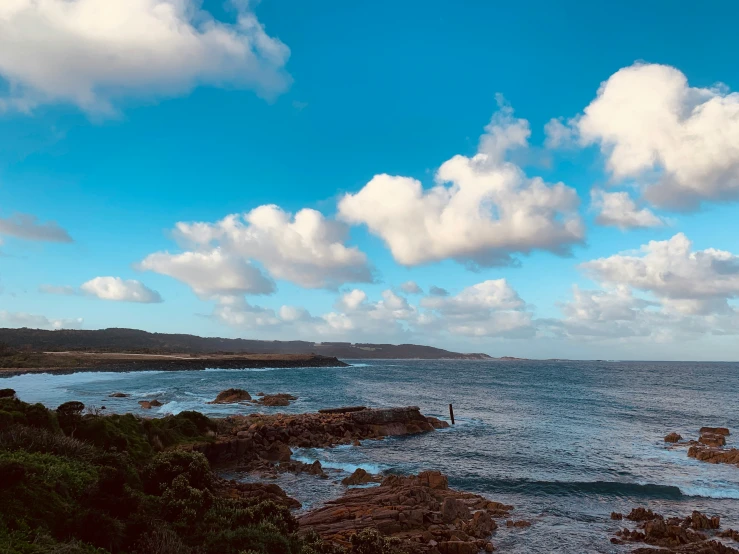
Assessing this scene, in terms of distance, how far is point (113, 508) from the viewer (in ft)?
45.0

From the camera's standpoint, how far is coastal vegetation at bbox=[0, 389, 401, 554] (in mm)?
11797

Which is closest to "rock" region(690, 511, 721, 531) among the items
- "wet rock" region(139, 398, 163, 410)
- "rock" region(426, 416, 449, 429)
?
"rock" region(426, 416, 449, 429)

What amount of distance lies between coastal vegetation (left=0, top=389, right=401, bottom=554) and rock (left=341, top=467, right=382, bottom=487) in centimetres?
973

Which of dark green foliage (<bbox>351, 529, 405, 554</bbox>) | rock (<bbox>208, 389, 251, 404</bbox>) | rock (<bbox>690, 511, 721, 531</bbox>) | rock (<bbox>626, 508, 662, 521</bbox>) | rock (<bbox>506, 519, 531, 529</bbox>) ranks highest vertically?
dark green foliage (<bbox>351, 529, 405, 554</bbox>)

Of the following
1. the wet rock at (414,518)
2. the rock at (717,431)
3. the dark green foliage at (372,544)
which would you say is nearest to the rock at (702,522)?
the wet rock at (414,518)

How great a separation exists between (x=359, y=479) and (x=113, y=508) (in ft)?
54.0

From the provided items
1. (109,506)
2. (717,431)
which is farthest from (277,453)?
(717,431)

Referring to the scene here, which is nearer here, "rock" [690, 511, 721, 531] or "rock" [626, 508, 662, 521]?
"rock" [690, 511, 721, 531]

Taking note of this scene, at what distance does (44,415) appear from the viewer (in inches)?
808

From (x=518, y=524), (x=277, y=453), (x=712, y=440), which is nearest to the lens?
(x=518, y=524)

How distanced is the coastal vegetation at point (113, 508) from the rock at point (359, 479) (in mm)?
9731

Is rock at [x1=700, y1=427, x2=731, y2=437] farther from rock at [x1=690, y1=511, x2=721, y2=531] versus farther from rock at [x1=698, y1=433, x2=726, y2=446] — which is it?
rock at [x1=690, y1=511, x2=721, y2=531]

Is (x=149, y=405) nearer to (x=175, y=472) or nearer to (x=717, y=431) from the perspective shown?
(x=175, y=472)

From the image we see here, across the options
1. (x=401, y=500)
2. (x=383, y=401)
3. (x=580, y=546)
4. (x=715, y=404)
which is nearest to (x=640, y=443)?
(x=580, y=546)
